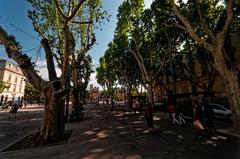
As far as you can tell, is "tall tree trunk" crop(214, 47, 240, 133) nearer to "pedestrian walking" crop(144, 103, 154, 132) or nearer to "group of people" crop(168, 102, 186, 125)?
"group of people" crop(168, 102, 186, 125)

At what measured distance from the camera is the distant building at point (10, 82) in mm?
55594

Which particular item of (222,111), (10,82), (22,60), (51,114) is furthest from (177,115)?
(10,82)

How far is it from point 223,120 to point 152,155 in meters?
13.4

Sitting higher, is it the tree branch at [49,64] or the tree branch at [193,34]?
the tree branch at [193,34]

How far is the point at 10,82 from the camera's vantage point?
195 ft

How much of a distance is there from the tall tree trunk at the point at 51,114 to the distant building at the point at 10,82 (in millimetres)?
48568

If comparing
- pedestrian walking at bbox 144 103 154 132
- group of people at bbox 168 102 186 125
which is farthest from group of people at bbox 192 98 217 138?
group of people at bbox 168 102 186 125

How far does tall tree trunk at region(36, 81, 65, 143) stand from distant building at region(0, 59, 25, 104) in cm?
4857

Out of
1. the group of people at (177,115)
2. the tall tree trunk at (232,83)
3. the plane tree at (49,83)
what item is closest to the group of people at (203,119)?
the tall tree trunk at (232,83)

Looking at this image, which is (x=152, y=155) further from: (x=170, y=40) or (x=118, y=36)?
(x=118, y=36)

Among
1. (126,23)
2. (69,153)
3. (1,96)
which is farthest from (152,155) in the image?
(1,96)

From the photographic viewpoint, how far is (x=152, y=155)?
6.38 m

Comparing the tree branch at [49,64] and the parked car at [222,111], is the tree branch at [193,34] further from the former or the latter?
the tree branch at [49,64]

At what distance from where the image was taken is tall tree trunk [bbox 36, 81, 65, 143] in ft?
30.3
